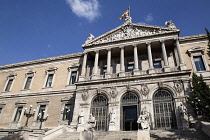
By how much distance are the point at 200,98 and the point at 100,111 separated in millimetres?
9423

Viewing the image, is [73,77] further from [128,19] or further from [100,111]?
[128,19]

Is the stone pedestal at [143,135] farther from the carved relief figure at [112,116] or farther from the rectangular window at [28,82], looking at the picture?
the rectangular window at [28,82]

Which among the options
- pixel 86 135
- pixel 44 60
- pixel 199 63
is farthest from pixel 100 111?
pixel 44 60

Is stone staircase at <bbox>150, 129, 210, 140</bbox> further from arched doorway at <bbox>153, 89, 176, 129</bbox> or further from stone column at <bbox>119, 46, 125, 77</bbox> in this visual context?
stone column at <bbox>119, 46, 125, 77</bbox>

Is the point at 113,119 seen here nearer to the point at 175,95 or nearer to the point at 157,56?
the point at 175,95

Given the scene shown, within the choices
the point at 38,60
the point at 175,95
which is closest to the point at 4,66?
the point at 38,60

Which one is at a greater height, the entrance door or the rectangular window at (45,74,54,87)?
the rectangular window at (45,74,54,87)

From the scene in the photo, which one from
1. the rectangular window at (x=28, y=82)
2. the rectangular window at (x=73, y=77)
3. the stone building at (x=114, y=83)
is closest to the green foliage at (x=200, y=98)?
the stone building at (x=114, y=83)

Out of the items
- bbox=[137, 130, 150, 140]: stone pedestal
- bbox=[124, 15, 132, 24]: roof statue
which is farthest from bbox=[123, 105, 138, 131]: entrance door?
bbox=[124, 15, 132, 24]: roof statue

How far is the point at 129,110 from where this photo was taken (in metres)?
18.0

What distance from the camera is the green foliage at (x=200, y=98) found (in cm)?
1453

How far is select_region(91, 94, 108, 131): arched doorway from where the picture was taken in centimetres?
1806

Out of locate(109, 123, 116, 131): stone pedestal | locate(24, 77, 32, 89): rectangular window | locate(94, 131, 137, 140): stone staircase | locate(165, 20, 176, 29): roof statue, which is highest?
locate(165, 20, 176, 29): roof statue

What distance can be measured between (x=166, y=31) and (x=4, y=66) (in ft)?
85.8
